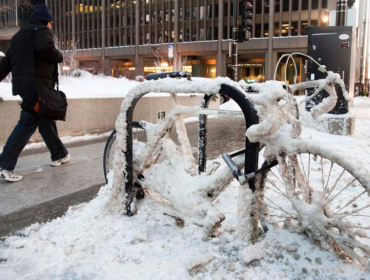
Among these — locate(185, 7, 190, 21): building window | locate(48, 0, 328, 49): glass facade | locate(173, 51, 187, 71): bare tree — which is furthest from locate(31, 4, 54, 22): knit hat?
locate(185, 7, 190, 21): building window

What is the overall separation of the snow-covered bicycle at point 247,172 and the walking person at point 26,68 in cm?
195

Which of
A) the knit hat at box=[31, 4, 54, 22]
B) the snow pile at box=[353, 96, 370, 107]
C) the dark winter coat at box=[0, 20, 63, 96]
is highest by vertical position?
the knit hat at box=[31, 4, 54, 22]

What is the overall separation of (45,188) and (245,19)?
12.2 metres

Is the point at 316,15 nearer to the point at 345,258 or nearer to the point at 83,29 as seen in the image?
the point at 83,29

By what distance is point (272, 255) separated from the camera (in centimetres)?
249

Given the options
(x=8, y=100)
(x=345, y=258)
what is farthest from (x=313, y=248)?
(x=8, y=100)

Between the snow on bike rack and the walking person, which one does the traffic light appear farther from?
the snow on bike rack

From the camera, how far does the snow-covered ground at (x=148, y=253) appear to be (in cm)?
236

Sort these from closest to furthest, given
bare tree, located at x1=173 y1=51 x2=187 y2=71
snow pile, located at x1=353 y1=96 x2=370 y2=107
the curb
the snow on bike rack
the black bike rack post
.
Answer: the black bike rack post → the snow on bike rack → the curb → snow pile, located at x1=353 y1=96 x2=370 y2=107 → bare tree, located at x1=173 y1=51 x2=187 y2=71

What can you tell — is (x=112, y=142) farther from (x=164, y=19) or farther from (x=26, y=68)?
(x=164, y=19)

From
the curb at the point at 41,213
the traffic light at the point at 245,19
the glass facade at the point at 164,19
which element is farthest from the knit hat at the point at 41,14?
the glass facade at the point at 164,19

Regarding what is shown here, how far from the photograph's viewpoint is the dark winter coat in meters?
4.59

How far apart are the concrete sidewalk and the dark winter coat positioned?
1125 millimetres

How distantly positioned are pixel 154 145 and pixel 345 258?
1663 millimetres
